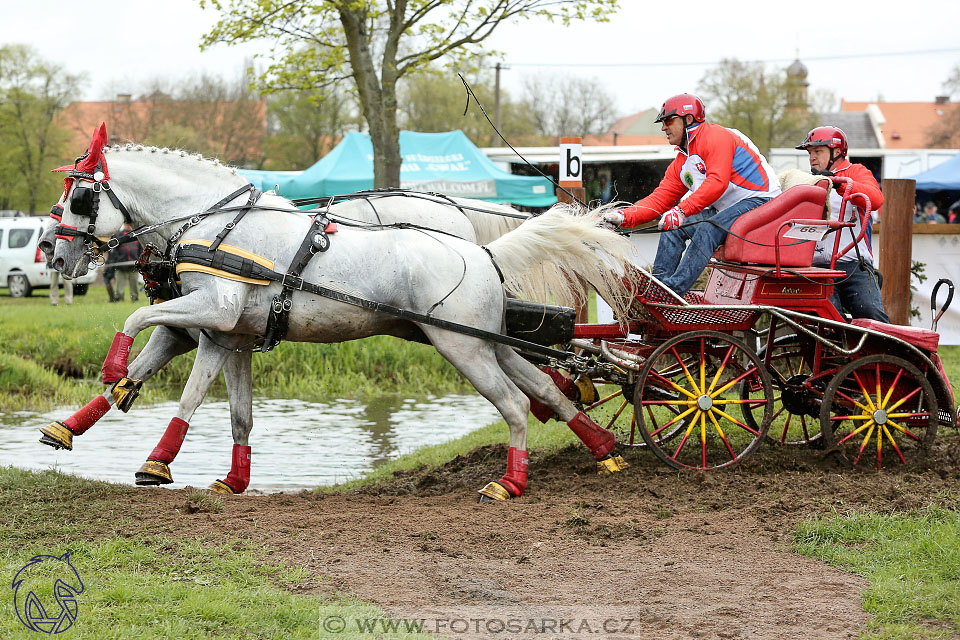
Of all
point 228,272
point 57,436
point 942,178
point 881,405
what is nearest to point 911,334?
point 881,405

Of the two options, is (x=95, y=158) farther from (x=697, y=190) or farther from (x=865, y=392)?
(x=865, y=392)

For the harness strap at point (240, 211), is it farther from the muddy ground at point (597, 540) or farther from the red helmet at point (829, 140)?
the red helmet at point (829, 140)

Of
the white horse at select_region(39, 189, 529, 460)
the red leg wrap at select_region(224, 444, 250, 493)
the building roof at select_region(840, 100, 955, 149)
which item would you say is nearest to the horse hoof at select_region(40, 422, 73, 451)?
the white horse at select_region(39, 189, 529, 460)

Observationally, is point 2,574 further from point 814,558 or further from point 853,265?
point 853,265

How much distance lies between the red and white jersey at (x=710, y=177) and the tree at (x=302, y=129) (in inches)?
1645

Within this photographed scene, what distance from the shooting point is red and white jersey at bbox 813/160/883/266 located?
6.72 meters

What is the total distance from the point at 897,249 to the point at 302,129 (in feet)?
137

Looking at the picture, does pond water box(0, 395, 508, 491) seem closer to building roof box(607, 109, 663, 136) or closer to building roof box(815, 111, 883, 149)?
building roof box(815, 111, 883, 149)

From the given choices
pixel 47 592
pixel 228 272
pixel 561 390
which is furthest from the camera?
pixel 561 390

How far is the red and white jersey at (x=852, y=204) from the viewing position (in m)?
6.72

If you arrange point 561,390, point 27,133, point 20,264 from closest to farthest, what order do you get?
point 561,390 < point 20,264 < point 27,133

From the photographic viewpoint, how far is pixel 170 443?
20.0 feet

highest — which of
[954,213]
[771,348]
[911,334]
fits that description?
[954,213]

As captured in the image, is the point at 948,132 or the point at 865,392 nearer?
the point at 865,392
